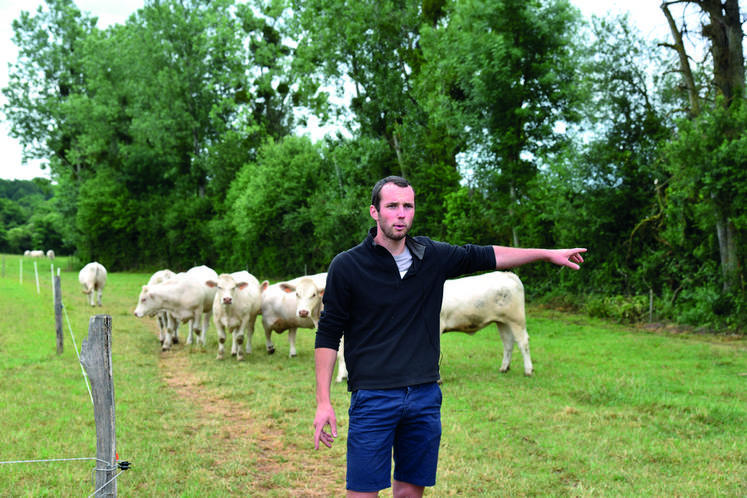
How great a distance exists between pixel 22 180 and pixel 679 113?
144 metres

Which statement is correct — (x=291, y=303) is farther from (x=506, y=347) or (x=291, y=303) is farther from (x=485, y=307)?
(x=506, y=347)

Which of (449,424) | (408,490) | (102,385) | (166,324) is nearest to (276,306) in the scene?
(166,324)

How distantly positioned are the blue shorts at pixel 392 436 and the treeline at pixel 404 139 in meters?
13.5

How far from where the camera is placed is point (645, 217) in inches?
734

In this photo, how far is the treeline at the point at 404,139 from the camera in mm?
17109

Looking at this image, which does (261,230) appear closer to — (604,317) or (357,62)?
(357,62)

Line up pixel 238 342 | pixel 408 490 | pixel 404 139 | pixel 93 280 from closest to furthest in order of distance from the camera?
pixel 408 490, pixel 238 342, pixel 93 280, pixel 404 139

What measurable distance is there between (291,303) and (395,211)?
9841 millimetres

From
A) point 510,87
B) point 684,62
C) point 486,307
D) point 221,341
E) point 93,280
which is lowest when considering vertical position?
point 221,341

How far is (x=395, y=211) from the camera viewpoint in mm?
3369

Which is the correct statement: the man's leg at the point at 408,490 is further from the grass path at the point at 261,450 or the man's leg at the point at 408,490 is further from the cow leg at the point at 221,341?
the cow leg at the point at 221,341

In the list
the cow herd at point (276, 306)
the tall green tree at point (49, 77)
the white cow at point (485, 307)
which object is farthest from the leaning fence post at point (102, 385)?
the tall green tree at point (49, 77)

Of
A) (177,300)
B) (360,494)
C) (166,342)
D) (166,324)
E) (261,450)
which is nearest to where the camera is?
(360,494)

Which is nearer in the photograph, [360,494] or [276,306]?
[360,494]
